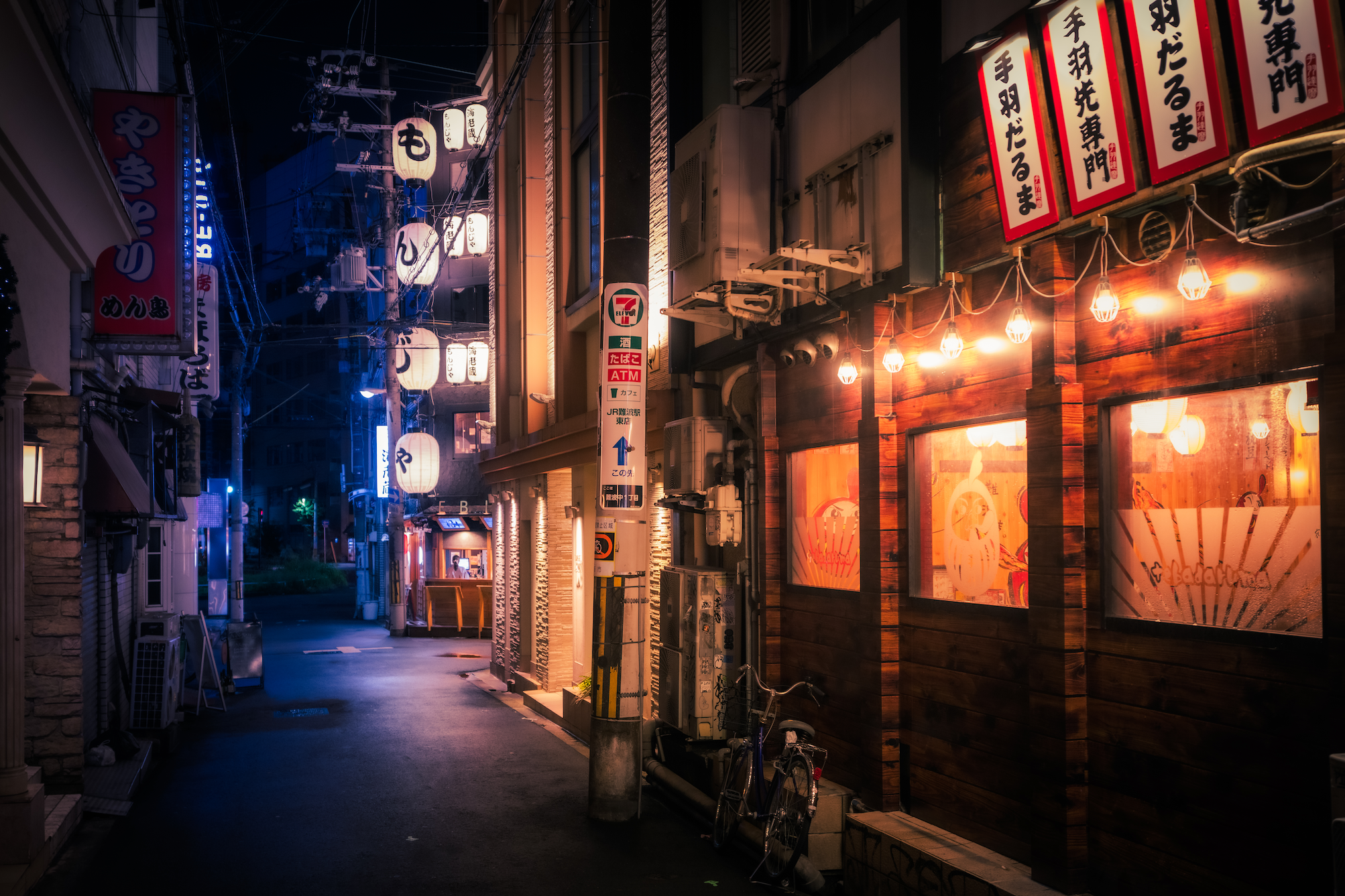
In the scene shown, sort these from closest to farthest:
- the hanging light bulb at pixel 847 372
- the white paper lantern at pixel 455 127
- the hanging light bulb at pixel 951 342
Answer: the hanging light bulb at pixel 951 342, the hanging light bulb at pixel 847 372, the white paper lantern at pixel 455 127

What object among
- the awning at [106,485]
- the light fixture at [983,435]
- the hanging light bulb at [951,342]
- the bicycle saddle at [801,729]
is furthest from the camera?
the awning at [106,485]

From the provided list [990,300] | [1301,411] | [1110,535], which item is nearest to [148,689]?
[990,300]

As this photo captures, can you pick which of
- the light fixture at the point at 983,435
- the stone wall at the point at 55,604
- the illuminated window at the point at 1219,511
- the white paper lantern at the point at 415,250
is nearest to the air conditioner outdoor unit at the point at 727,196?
the light fixture at the point at 983,435

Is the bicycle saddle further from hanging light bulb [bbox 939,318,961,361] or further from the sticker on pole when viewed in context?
hanging light bulb [bbox 939,318,961,361]

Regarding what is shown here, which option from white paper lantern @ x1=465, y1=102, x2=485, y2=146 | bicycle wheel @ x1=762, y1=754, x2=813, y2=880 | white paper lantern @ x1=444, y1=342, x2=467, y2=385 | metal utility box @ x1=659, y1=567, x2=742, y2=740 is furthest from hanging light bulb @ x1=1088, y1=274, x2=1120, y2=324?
white paper lantern @ x1=444, y1=342, x2=467, y2=385

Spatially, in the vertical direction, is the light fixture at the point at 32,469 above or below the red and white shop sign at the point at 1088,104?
below

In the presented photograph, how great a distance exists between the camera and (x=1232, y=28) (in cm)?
510

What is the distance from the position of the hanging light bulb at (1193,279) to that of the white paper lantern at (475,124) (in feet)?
86.8

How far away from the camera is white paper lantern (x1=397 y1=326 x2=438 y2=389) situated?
29297mm

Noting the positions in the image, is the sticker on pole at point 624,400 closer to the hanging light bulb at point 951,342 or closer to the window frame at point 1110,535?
the hanging light bulb at point 951,342

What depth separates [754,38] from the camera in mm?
11320

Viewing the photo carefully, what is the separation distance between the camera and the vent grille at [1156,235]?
237 inches

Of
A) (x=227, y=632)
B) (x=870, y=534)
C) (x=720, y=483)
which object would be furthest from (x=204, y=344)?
(x=870, y=534)

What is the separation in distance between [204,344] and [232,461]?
13.2 meters
